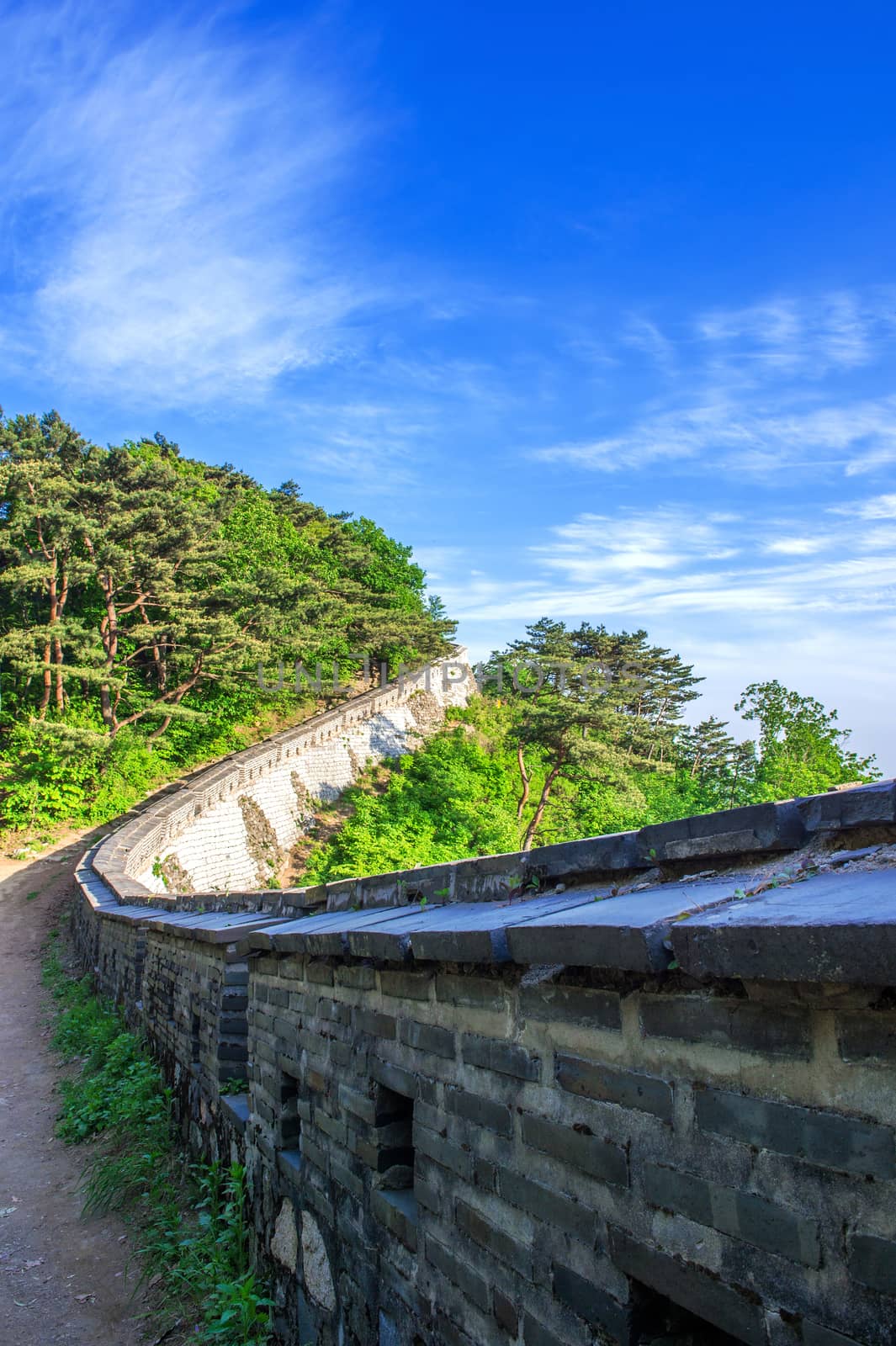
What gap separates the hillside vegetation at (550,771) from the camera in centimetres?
2436

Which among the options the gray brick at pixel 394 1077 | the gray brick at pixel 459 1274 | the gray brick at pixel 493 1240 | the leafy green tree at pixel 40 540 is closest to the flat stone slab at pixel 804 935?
the gray brick at pixel 493 1240

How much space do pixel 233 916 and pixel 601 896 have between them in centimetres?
441

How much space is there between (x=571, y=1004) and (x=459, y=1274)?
3.69ft

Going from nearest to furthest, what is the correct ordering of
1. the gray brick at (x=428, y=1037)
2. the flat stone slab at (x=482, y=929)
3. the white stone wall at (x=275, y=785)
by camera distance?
1. the flat stone slab at (x=482, y=929)
2. the gray brick at (x=428, y=1037)
3. the white stone wall at (x=275, y=785)

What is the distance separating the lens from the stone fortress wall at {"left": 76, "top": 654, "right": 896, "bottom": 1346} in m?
1.55

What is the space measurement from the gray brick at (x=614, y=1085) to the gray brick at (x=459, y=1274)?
81 cm

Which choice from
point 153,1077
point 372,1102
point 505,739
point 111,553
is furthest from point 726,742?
point 372,1102

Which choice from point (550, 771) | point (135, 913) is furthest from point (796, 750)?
point (135, 913)

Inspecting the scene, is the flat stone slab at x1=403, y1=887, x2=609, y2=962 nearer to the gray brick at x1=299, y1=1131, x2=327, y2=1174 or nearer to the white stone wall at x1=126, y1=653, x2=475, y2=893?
the gray brick at x1=299, y1=1131, x2=327, y2=1174

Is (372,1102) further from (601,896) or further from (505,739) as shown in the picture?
(505,739)

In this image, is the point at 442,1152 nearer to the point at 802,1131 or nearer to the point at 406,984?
the point at 406,984

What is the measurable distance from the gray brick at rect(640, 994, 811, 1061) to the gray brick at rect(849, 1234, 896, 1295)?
299mm

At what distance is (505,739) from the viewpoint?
31.9m

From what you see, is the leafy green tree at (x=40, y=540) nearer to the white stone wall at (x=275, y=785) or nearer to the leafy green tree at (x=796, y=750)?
the white stone wall at (x=275, y=785)
